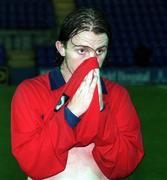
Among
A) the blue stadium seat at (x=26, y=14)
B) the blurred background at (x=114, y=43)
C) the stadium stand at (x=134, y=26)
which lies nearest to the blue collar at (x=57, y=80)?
the blurred background at (x=114, y=43)

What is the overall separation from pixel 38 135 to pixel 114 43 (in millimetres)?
13795

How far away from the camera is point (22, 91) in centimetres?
203

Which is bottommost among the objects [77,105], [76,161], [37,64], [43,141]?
[37,64]

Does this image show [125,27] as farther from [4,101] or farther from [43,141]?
[43,141]

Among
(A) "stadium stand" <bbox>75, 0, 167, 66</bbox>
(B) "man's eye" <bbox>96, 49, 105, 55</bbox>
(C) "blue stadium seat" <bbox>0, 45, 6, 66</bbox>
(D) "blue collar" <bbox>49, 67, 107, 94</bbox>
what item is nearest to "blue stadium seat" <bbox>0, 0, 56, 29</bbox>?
(A) "stadium stand" <bbox>75, 0, 167, 66</bbox>

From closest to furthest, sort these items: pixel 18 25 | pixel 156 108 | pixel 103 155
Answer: pixel 103 155, pixel 156 108, pixel 18 25

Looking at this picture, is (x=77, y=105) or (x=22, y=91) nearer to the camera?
(x=77, y=105)

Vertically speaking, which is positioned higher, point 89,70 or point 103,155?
point 89,70

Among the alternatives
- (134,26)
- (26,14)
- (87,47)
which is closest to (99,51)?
(87,47)

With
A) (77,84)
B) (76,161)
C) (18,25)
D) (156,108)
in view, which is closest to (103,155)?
(76,161)

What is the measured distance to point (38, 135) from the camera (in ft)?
6.12

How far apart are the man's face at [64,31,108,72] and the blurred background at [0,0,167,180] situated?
6071mm

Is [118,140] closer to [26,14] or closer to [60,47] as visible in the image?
[60,47]

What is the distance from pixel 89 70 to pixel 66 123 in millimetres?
189
